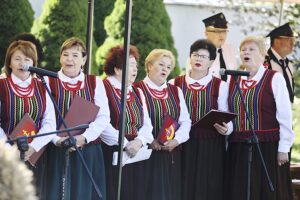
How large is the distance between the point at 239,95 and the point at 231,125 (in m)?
0.24

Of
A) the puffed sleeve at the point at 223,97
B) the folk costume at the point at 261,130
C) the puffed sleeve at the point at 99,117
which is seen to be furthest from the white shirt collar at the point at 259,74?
the puffed sleeve at the point at 99,117

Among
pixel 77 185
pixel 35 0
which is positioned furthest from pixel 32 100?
pixel 35 0

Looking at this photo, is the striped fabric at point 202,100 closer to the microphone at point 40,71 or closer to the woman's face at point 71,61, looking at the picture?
the woman's face at point 71,61

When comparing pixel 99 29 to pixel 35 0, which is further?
pixel 35 0

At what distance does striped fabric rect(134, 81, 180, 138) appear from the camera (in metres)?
5.45

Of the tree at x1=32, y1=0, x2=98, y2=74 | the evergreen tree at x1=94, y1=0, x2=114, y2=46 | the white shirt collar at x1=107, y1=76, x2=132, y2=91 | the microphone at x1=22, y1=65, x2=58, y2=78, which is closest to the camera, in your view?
the microphone at x1=22, y1=65, x2=58, y2=78

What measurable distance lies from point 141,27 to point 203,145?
19.0 feet

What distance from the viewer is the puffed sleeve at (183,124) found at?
543 centimetres

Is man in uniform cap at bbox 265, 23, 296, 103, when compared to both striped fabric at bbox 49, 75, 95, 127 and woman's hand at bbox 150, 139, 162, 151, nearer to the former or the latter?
woman's hand at bbox 150, 139, 162, 151

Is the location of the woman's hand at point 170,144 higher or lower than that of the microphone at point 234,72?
lower

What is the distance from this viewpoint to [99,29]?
12.9 metres

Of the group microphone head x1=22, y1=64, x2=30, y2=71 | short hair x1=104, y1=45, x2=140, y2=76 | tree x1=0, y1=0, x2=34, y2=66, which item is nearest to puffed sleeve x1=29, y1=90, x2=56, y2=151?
microphone head x1=22, y1=64, x2=30, y2=71

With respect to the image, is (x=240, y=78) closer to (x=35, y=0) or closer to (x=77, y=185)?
(x=77, y=185)

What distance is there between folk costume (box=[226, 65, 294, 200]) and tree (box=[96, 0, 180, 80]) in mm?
5394
